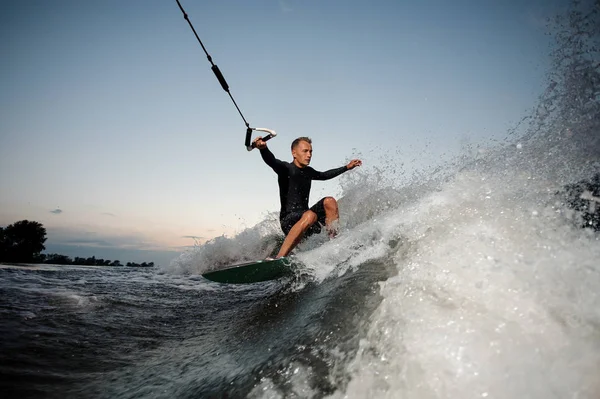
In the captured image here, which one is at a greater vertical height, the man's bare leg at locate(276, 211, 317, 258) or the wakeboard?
the man's bare leg at locate(276, 211, 317, 258)

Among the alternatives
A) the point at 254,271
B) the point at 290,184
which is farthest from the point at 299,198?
the point at 254,271

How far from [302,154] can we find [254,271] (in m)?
2.34

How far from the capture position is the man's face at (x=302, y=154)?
5.23 m

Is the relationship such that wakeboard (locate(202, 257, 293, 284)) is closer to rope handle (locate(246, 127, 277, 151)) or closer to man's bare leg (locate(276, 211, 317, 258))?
man's bare leg (locate(276, 211, 317, 258))

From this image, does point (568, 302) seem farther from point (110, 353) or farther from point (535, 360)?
point (110, 353)

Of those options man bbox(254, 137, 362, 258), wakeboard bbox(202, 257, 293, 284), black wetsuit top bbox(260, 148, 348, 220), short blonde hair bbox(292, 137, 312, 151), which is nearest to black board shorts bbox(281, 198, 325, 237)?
man bbox(254, 137, 362, 258)

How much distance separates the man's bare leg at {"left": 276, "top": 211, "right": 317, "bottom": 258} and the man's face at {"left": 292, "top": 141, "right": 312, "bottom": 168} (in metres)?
1.26

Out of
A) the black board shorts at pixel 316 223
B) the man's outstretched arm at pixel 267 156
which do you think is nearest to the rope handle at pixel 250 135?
the man's outstretched arm at pixel 267 156

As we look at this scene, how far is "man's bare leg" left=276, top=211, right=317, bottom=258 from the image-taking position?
419 centimetres

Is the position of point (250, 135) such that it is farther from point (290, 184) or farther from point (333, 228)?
Answer: point (333, 228)

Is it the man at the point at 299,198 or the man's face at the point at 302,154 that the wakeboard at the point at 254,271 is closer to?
the man at the point at 299,198

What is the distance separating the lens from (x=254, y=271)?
13.2ft

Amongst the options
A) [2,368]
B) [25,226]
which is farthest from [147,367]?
[25,226]

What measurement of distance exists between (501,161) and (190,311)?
4.73 m
